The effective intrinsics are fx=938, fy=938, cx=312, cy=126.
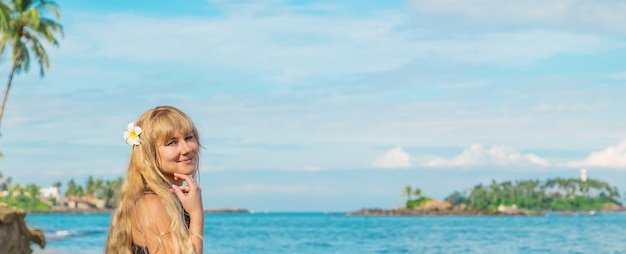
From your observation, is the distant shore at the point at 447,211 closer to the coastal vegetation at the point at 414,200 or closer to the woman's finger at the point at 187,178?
the coastal vegetation at the point at 414,200

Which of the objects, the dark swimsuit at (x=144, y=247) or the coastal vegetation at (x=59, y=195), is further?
the coastal vegetation at (x=59, y=195)

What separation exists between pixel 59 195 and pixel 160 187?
180435 mm

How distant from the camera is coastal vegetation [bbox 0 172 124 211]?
156875mm

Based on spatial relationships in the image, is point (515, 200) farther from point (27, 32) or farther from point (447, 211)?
point (27, 32)

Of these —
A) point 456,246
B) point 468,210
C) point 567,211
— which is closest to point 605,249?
point 456,246

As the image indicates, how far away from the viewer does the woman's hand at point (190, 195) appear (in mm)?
3869

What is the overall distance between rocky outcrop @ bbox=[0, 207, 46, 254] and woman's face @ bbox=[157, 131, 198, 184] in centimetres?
1247

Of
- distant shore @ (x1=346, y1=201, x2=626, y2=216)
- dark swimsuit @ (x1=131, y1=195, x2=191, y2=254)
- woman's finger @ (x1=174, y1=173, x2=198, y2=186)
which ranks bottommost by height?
dark swimsuit @ (x1=131, y1=195, x2=191, y2=254)

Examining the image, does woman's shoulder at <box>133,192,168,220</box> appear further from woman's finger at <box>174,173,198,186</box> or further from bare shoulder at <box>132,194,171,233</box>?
woman's finger at <box>174,173,198,186</box>

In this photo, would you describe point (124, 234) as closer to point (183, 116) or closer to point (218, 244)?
point (183, 116)

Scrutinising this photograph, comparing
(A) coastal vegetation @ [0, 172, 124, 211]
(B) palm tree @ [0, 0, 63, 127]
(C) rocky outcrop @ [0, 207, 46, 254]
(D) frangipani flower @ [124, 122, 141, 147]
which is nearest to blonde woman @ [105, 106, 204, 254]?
(D) frangipani flower @ [124, 122, 141, 147]

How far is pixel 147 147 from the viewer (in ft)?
12.8

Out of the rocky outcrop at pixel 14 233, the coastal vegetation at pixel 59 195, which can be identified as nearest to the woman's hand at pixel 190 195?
the rocky outcrop at pixel 14 233

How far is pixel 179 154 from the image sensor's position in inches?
153
